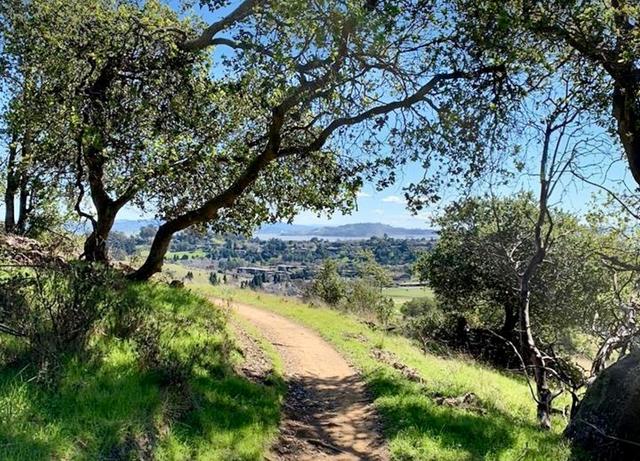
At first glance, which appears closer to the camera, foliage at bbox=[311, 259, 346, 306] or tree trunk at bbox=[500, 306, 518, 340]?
tree trunk at bbox=[500, 306, 518, 340]

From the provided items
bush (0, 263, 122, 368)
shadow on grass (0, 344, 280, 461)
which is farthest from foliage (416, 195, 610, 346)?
bush (0, 263, 122, 368)

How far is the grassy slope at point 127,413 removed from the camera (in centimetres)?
458

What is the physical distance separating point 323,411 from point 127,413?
4.51 metres

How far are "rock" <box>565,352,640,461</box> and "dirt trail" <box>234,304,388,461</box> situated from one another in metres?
3.06

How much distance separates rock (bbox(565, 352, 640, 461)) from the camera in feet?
22.4

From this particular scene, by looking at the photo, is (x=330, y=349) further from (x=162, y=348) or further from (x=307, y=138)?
(x=162, y=348)

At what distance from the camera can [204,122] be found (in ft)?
A: 36.3

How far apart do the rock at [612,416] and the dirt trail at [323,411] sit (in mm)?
3060

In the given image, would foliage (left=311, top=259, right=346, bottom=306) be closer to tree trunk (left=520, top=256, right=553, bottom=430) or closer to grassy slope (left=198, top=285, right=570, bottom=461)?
grassy slope (left=198, top=285, right=570, bottom=461)

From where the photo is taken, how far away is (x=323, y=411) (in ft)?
30.1

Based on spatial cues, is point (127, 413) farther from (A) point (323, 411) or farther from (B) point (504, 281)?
(B) point (504, 281)

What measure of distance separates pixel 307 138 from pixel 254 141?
151cm

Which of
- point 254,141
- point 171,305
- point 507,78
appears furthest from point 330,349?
point 507,78

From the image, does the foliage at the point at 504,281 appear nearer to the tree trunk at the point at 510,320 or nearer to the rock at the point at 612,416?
the tree trunk at the point at 510,320
